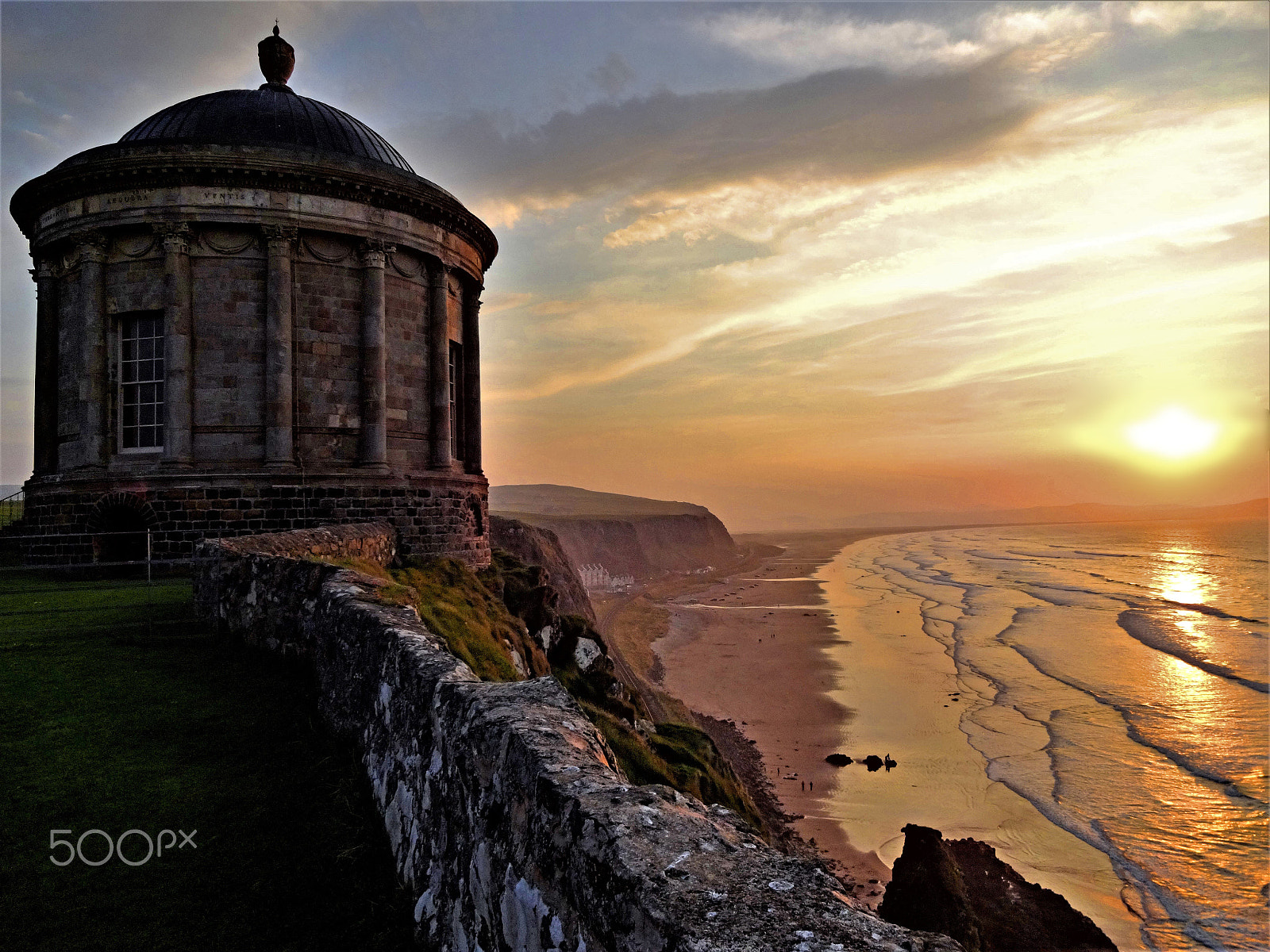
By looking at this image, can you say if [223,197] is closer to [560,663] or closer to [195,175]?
[195,175]

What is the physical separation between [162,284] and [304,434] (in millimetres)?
4689

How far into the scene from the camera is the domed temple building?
17.2 meters

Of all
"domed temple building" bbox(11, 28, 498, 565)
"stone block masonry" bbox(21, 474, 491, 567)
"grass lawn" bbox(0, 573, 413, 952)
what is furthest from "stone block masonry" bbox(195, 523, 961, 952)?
"domed temple building" bbox(11, 28, 498, 565)

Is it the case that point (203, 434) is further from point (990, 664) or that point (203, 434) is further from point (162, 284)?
point (990, 664)

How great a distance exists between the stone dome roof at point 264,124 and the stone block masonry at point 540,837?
1732 centimetres

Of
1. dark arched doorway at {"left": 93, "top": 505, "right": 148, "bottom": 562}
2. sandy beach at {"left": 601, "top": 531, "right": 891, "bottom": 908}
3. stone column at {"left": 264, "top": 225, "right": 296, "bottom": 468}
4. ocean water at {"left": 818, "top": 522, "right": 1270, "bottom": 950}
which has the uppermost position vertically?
stone column at {"left": 264, "top": 225, "right": 296, "bottom": 468}

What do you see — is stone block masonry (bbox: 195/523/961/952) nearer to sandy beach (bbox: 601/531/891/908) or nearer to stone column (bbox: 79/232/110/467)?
sandy beach (bbox: 601/531/891/908)

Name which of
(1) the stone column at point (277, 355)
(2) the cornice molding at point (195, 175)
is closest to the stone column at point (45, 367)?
(2) the cornice molding at point (195, 175)

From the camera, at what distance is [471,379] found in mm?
23984

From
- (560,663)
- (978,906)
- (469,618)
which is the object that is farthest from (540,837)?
(560,663)

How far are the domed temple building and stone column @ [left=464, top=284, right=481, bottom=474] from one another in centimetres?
345

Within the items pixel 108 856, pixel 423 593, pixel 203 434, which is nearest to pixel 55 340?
pixel 203 434

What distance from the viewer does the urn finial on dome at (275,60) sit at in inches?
867

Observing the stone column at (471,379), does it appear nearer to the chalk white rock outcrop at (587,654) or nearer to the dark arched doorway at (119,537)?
the chalk white rock outcrop at (587,654)
